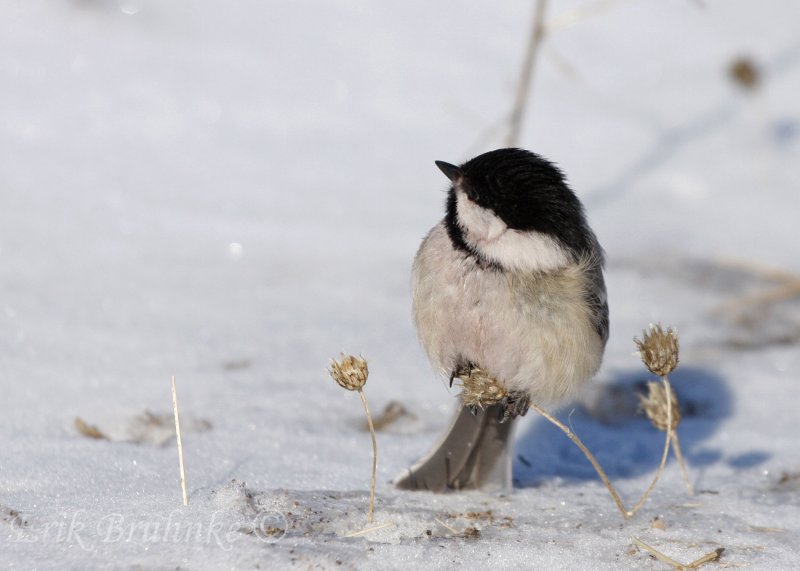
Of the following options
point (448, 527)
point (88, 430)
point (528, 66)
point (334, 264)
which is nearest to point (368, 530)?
point (448, 527)

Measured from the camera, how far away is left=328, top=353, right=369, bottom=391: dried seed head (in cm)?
268

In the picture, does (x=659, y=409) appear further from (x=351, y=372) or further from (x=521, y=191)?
(x=351, y=372)

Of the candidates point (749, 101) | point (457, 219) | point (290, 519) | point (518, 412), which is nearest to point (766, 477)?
point (518, 412)

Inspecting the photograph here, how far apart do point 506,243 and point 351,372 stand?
642 millimetres

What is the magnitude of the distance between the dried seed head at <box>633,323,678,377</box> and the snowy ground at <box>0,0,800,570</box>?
475mm

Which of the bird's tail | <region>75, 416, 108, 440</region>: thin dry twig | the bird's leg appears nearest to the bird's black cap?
the bird's leg

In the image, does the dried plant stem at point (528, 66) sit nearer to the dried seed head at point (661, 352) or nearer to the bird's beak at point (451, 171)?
the bird's beak at point (451, 171)

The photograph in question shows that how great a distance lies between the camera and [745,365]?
439cm

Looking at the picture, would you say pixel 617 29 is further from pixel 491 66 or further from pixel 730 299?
pixel 730 299

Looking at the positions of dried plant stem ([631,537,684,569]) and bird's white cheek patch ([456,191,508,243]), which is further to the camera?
bird's white cheek patch ([456,191,508,243])

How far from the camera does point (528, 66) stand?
489cm

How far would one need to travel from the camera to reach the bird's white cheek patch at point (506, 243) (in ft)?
9.47

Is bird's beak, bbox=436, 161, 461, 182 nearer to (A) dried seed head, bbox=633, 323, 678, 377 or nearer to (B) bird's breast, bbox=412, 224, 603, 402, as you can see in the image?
(B) bird's breast, bbox=412, 224, 603, 402

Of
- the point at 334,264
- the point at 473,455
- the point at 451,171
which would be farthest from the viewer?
the point at 334,264
